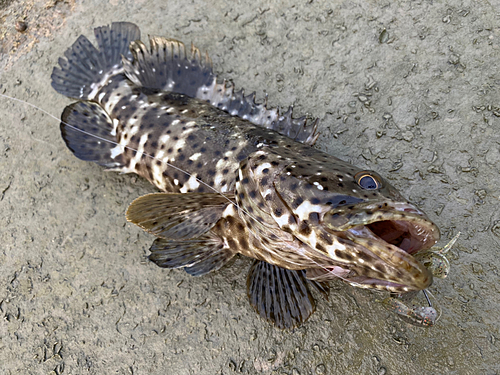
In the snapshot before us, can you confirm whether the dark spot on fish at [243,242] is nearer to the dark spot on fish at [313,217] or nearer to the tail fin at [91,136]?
the dark spot on fish at [313,217]

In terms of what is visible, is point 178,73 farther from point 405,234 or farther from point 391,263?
point 391,263

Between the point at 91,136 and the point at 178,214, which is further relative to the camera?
the point at 91,136

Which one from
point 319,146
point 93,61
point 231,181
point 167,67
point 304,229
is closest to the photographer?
point 304,229

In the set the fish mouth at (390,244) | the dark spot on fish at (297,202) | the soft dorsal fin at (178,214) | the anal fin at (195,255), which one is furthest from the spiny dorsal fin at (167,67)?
the fish mouth at (390,244)

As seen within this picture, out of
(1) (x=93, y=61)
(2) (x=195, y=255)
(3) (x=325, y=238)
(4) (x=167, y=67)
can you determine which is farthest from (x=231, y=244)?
(1) (x=93, y=61)

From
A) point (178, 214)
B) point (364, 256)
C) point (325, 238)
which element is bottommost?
point (178, 214)

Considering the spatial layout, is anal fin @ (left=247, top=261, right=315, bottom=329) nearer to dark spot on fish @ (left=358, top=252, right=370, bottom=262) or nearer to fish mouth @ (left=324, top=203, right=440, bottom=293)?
fish mouth @ (left=324, top=203, right=440, bottom=293)

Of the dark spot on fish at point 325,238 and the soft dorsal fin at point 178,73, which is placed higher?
the dark spot on fish at point 325,238
